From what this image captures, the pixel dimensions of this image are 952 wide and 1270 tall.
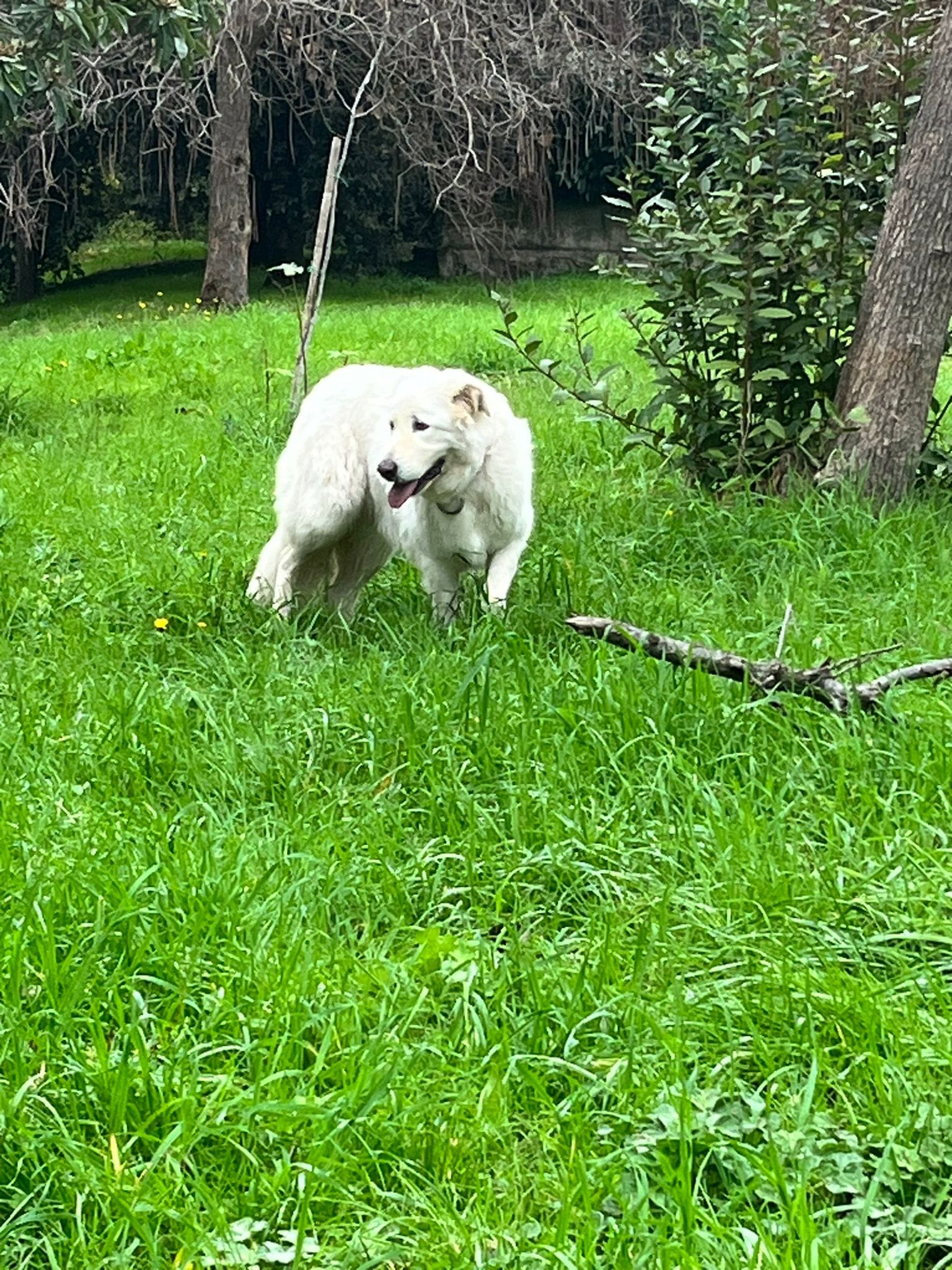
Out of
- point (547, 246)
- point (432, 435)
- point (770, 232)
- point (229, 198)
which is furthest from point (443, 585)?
point (547, 246)

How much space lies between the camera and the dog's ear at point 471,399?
4.77m

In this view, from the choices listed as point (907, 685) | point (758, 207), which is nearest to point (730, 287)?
point (758, 207)

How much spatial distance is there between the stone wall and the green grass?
19.0m

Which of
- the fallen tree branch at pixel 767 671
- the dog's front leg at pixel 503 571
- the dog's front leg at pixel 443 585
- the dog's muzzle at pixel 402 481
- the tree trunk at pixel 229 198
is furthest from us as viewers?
the tree trunk at pixel 229 198

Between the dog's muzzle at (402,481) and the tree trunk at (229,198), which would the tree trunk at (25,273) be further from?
the dog's muzzle at (402,481)

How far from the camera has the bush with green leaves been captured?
6.17 metres

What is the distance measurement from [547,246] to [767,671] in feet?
69.9

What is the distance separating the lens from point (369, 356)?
11.7 m

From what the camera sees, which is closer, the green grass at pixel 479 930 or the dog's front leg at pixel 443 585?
the green grass at pixel 479 930

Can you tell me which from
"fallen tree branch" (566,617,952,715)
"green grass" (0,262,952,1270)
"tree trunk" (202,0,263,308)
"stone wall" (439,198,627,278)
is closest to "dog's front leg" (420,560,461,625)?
"green grass" (0,262,952,1270)

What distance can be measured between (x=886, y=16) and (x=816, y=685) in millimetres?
4189

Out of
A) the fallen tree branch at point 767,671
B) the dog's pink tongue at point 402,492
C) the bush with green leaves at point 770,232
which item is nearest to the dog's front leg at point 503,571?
the dog's pink tongue at point 402,492

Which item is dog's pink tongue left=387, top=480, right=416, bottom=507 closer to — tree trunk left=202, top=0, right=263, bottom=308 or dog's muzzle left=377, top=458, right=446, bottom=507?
dog's muzzle left=377, top=458, right=446, bottom=507

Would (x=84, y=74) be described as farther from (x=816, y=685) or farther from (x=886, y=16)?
(x=816, y=685)
